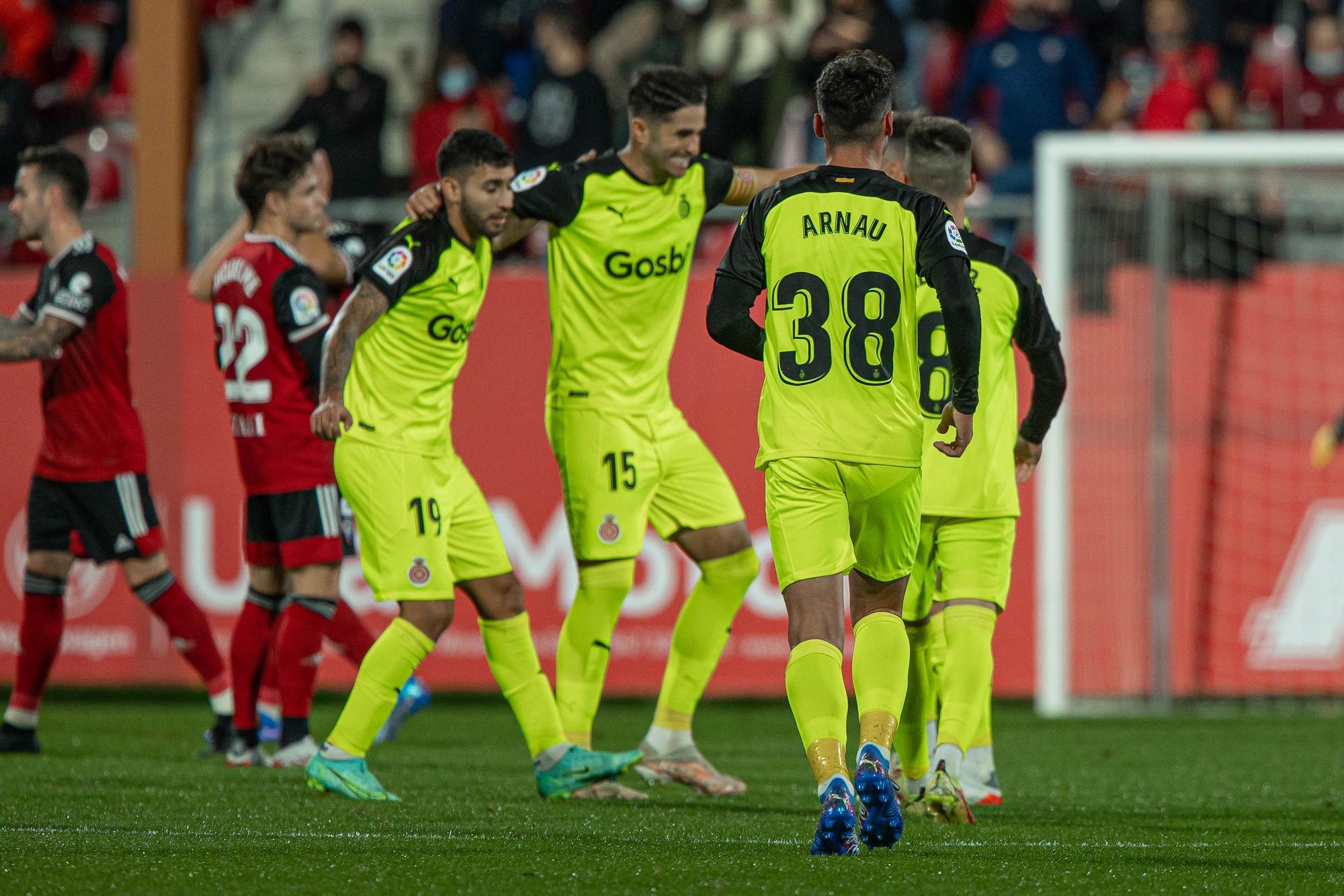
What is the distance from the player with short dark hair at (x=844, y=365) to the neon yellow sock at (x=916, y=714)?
1.03 m

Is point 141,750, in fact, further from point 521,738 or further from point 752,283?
point 752,283

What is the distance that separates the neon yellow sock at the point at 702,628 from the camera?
6.57 meters

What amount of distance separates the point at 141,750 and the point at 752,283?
166 inches

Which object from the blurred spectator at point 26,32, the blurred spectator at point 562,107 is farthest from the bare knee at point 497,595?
the blurred spectator at point 26,32

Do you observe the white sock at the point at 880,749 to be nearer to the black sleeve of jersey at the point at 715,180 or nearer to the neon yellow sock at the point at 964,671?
the neon yellow sock at the point at 964,671

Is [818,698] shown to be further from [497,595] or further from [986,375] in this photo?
[497,595]

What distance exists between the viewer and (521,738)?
29.1 ft

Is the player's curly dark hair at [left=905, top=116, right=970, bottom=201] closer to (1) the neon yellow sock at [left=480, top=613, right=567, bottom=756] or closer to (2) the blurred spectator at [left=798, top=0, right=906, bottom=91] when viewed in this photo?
(1) the neon yellow sock at [left=480, top=613, right=567, bottom=756]

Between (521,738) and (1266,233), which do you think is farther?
(1266,233)

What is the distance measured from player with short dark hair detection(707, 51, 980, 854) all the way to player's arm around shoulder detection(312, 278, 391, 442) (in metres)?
1.49

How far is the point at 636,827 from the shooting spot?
537 cm

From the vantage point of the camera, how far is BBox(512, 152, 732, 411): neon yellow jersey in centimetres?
640

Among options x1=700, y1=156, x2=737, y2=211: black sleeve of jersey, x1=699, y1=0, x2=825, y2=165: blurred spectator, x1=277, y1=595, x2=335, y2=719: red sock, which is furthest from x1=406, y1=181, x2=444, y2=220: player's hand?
x1=699, y1=0, x2=825, y2=165: blurred spectator

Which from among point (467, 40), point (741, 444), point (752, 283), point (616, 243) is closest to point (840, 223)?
point (752, 283)
